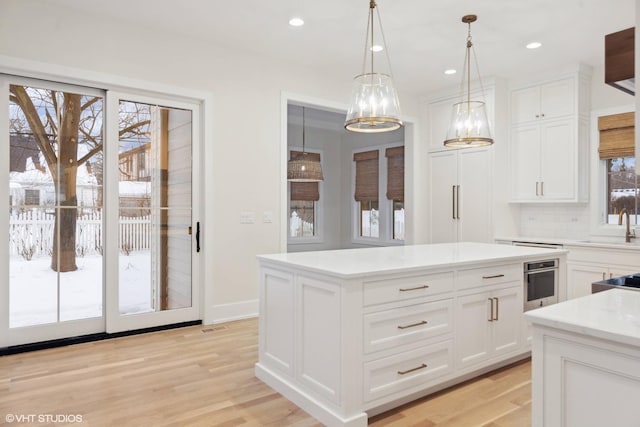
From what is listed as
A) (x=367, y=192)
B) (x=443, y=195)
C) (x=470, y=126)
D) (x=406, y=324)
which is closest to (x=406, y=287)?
(x=406, y=324)

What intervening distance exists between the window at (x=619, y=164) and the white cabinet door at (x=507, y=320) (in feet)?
8.97

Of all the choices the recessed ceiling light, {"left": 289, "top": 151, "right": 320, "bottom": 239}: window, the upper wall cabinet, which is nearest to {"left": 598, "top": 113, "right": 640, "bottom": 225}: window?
the upper wall cabinet

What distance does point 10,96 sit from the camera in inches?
132

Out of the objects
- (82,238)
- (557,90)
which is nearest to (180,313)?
(82,238)

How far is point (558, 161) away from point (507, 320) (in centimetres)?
291

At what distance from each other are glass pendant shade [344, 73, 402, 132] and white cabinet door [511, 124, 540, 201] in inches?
125

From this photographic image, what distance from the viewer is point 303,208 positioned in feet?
26.3

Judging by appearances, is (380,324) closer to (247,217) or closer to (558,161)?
(247,217)

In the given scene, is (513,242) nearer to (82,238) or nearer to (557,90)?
(557,90)

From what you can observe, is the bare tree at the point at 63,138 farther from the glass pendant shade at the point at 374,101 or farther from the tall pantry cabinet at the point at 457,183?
the tall pantry cabinet at the point at 457,183

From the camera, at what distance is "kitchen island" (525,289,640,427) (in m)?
1.17

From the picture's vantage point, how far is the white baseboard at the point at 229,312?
13.9 feet

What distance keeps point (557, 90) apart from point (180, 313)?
4.95 meters

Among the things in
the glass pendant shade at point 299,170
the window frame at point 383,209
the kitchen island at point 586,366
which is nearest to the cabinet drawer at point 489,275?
the kitchen island at point 586,366
